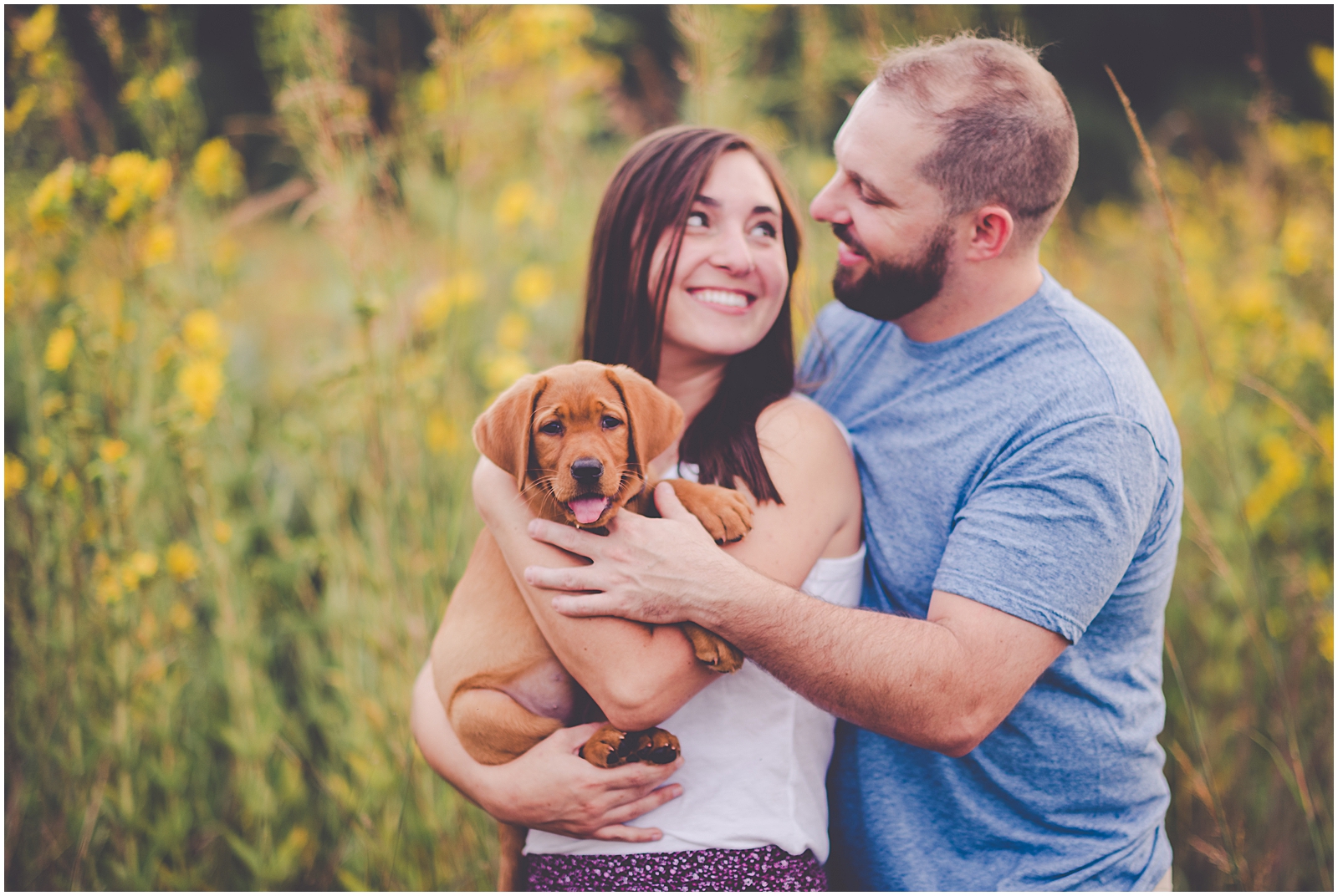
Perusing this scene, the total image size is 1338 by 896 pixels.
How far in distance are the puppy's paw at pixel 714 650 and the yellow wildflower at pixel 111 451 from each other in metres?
1.84

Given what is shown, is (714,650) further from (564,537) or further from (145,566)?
(145,566)

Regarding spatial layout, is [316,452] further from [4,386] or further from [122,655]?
[4,386]

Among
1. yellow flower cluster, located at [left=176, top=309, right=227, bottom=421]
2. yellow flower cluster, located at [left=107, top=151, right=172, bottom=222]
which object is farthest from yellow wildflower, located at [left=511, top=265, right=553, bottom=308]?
yellow flower cluster, located at [left=107, top=151, right=172, bottom=222]

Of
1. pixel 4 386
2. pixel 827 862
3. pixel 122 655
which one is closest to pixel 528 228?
pixel 4 386

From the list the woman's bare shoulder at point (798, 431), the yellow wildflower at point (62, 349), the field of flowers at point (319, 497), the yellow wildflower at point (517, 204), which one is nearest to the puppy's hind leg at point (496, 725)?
the field of flowers at point (319, 497)

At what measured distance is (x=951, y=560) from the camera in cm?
182

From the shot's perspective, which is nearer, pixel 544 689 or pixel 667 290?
pixel 544 689

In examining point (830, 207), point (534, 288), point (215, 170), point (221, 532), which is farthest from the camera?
point (534, 288)

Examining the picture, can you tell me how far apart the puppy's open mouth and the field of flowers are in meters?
1.01

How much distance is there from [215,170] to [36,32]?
0.83m

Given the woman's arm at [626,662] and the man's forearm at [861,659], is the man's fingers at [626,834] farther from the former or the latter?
the man's forearm at [861,659]

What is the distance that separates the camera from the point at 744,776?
1930 millimetres

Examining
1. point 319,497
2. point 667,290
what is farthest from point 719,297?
point 319,497

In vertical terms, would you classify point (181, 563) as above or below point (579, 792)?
above
